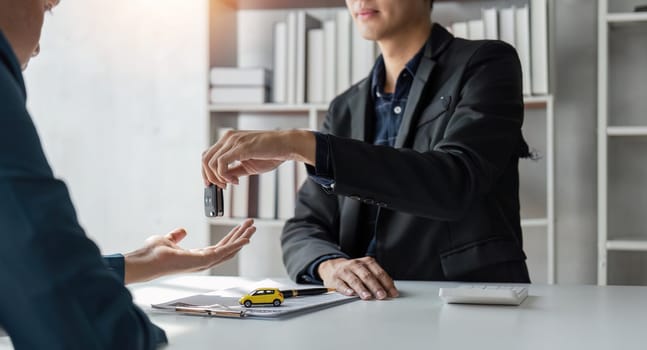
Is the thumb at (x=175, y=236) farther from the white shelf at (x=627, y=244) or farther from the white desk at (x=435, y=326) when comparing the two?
the white shelf at (x=627, y=244)

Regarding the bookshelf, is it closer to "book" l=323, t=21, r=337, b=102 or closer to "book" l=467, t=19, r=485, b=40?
"book" l=323, t=21, r=337, b=102

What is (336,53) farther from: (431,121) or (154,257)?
(154,257)

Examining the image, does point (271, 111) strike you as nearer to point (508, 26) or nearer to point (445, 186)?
point (508, 26)

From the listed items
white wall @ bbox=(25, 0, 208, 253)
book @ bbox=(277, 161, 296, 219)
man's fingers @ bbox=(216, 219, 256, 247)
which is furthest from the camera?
white wall @ bbox=(25, 0, 208, 253)

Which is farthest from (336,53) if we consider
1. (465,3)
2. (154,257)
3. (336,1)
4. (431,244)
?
(154,257)

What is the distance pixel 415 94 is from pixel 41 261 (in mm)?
1371

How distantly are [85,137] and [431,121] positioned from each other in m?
2.05

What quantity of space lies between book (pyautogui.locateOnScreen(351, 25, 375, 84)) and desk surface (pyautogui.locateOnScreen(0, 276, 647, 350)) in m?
1.47

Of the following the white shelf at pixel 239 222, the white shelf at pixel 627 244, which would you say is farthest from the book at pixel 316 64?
the white shelf at pixel 627 244

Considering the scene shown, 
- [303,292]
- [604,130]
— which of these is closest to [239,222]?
[604,130]

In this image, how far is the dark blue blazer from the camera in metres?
0.53

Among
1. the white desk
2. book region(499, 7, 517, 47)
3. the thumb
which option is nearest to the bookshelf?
book region(499, 7, 517, 47)

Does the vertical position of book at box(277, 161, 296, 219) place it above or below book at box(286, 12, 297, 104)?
below

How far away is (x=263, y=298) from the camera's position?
1.22 meters
